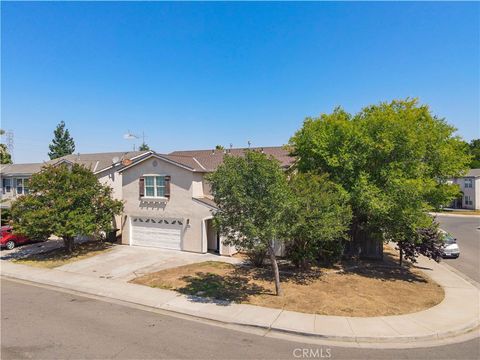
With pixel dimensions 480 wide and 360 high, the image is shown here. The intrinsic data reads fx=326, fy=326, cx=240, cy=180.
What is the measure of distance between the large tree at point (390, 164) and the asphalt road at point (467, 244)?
4.41 meters

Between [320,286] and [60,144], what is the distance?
267 feet

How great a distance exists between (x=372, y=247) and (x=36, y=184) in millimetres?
20268

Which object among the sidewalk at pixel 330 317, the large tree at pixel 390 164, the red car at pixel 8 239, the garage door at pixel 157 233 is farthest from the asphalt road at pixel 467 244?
the red car at pixel 8 239

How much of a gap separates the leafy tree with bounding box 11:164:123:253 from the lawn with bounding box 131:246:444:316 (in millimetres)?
6757

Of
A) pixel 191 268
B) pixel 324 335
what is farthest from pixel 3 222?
pixel 324 335

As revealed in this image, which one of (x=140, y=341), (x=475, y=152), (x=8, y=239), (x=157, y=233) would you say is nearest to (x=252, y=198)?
(x=140, y=341)

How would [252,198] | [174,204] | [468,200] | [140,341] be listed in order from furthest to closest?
[468,200] < [174,204] < [252,198] < [140,341]

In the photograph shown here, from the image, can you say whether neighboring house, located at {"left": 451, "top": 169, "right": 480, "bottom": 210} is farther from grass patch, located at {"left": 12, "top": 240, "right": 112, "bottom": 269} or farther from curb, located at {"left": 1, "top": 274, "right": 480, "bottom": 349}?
grass patch, located at {"left": 12, "top": 240, "right": 112, "bottom": 269}

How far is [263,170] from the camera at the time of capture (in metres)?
10.9

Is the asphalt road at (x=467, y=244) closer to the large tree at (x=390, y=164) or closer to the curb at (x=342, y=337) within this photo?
the large tree at (x=390, y=164)

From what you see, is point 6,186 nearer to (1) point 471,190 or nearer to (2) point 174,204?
(2) point 174,204

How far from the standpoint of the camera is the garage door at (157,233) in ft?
70.1

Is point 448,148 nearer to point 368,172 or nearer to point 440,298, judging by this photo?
point 368,172

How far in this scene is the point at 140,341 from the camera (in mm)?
8750
